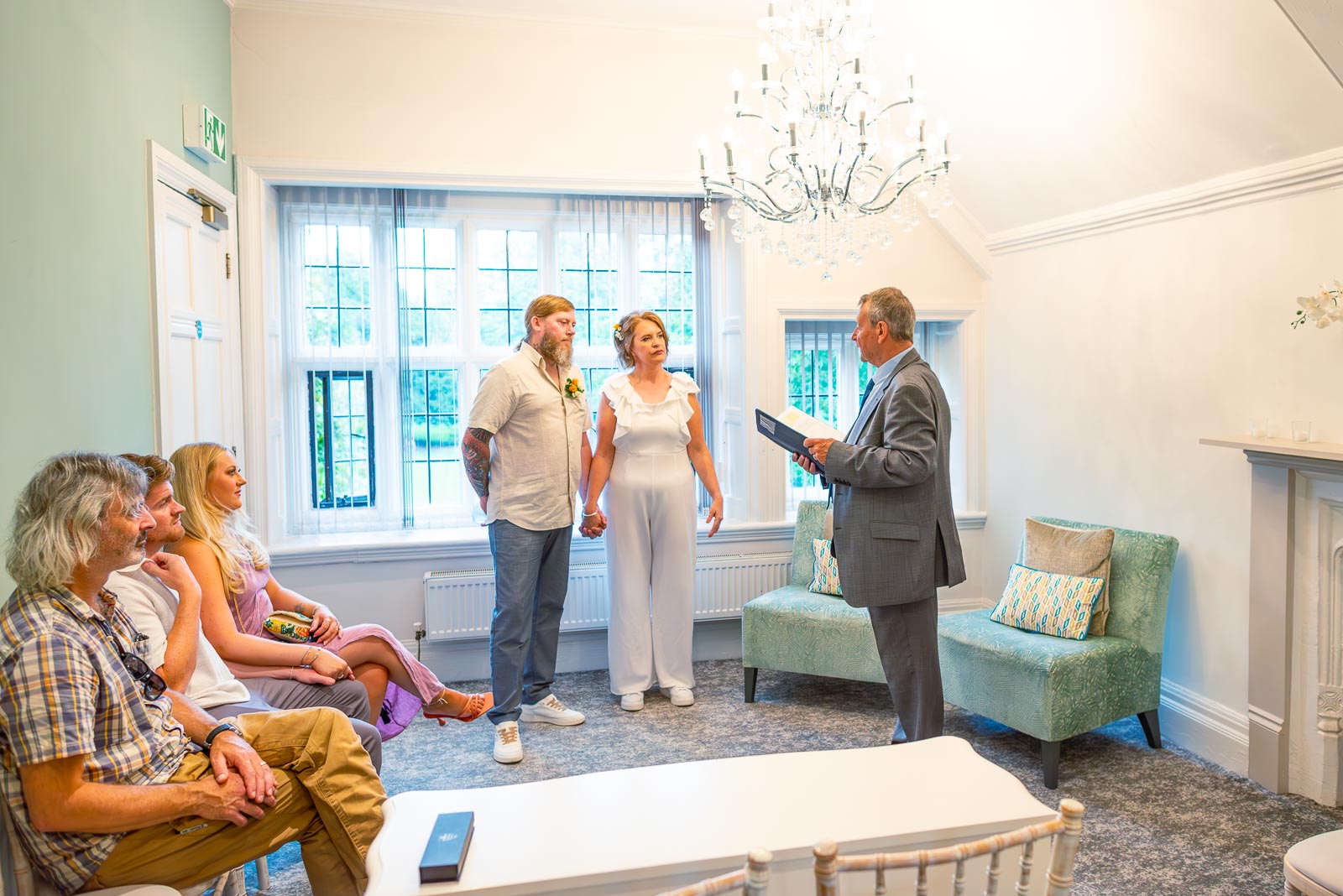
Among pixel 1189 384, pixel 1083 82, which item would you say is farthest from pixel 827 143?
pixel 1189 384

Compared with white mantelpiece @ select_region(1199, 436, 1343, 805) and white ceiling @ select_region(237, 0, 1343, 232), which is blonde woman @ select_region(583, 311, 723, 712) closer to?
white ceiling @ select_region(237, 0, 1343, 232)

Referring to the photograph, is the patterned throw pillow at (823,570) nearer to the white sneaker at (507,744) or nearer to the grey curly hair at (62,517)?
the white sneaker at (507,744)

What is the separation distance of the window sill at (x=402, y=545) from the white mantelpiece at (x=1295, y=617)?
6.91 feet

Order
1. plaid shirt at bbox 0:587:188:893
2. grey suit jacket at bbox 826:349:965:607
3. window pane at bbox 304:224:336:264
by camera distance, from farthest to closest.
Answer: window pane at bbox 304:224:336:264, grey suit jacket at bbox 826:349:965:607, plaid shirt at bbox 0:587:188:893

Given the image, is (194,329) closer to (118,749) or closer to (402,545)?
(402,545)

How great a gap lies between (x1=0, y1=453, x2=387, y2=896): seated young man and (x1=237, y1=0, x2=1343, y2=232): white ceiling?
2.63 meters

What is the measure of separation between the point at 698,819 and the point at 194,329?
8.62ft

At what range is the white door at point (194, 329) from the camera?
293cm

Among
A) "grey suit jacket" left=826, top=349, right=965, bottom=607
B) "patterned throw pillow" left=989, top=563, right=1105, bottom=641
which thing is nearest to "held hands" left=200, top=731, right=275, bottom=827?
"grey suit jacket" left=826, top=349, right=965, bottom=607

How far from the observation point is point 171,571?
2139 mm

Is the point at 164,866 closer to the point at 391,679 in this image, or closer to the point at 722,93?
the point at 391,679

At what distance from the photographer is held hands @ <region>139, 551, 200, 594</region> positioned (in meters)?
2.12

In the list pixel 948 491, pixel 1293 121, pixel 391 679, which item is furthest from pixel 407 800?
pixel 1293 121

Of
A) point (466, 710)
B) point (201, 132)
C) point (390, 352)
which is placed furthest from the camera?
point (390, 352)
